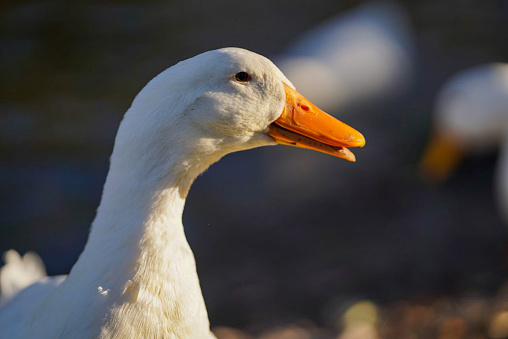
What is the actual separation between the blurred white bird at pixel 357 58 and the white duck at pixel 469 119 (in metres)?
1.22

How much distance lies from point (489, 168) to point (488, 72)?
1032 mm

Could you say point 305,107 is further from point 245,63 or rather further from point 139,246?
point 139,246

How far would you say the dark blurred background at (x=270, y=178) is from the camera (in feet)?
16.3

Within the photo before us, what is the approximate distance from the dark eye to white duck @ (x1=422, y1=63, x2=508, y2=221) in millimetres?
4532

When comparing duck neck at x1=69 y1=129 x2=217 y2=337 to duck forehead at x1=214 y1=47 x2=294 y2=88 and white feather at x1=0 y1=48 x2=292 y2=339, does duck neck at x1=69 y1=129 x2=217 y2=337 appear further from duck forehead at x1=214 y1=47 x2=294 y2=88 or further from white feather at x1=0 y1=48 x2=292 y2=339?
duck forehead at x1=214 y1=47 x2=294 y2=88

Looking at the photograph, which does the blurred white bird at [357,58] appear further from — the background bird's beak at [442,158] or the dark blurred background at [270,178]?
the background bird's beak at [442,158]

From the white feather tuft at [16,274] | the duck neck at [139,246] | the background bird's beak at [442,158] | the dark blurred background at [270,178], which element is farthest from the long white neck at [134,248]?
the background bird's beak at [442,158]

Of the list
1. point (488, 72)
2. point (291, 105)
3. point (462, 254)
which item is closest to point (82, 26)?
point (488, 72)

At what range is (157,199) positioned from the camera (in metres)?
2.04

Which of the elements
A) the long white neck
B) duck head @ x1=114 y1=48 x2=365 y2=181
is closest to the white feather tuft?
the long white neck

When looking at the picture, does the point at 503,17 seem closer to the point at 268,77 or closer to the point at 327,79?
the point at 327,79

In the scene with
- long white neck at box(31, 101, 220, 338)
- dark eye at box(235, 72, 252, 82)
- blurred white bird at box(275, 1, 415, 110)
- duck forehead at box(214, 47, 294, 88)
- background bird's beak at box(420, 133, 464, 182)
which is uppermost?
blurred white bird at box(275, 1, 415, 110)

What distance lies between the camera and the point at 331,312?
15.4ft

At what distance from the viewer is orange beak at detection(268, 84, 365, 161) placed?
2299 millimetres
